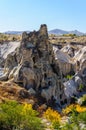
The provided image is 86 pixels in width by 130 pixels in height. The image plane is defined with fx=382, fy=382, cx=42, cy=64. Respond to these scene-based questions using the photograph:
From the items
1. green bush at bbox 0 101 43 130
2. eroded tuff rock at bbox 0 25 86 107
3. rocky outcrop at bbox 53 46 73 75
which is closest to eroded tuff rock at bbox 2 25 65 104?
eroded tuff rock at bbox 0 25 86 107

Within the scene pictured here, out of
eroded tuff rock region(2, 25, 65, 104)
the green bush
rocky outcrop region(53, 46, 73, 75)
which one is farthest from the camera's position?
rocky outcrop region(53, 46, 73, 75)

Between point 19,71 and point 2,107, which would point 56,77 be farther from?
point 2,107

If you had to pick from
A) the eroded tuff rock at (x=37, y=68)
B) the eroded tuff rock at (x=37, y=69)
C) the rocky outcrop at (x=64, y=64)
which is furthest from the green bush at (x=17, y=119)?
the rocky outcrop at (x=64, y=64)

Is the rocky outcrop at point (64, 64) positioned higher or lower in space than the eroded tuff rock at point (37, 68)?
lower

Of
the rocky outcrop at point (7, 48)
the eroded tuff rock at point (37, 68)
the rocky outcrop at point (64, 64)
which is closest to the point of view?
the eroded tuff rock at point (37, 68)

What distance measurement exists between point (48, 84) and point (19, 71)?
232 inches

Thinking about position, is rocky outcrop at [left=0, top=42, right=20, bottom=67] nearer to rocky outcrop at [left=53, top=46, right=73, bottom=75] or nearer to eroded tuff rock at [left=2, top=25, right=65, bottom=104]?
rocky outcrop at [left=53, top=46, right=73, bottom=75]

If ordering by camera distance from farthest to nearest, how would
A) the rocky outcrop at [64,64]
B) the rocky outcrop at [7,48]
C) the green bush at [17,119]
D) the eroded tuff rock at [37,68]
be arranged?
the rocky outcrop at [7,48]
the rocky outcrop at [64,64]
the eroded tuff rock at [37,68]
the green bush at [17,119]

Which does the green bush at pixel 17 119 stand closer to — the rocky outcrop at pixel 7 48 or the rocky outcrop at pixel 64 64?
the rocky outcrop at pixel 64 64

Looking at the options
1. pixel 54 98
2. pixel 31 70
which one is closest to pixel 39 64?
pixel 31 70

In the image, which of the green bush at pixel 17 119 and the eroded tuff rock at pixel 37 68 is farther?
the eroded tuff rock at pixel 37 68

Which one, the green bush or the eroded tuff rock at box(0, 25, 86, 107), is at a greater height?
the eroded tuff rock at box(0, 25, 86, 107)

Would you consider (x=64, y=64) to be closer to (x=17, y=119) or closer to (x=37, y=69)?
(x=37, y=69)

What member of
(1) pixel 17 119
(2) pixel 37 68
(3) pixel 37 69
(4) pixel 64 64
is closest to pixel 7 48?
(4) pixel 64 64
